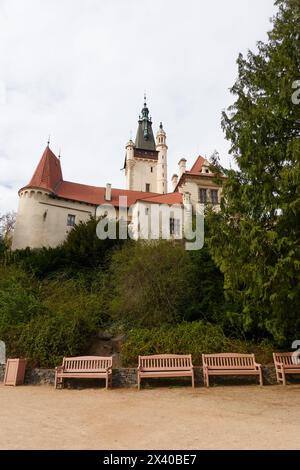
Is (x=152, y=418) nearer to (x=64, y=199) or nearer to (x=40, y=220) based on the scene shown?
(x=40, y=220)

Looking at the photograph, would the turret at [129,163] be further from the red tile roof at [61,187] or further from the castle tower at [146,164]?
the red tile roof at [61,187]

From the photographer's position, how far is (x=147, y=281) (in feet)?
47.8

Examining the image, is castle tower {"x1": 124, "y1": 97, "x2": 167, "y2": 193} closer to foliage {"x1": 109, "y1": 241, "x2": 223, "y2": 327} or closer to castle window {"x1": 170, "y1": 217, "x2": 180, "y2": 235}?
castle window {"x1": 170, "y1": 217, "x2": 180, "y2": 235}

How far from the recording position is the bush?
11516mm

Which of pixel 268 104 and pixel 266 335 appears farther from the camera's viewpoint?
pixel 266 335

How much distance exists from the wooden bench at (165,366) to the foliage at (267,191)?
218 cm

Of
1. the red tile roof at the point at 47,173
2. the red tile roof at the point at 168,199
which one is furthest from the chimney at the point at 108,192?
the red tile roof at the point at 168,199

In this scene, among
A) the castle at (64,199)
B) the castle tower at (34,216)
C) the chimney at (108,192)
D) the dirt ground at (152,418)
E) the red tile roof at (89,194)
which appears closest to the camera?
the dirt ground at (152,418)

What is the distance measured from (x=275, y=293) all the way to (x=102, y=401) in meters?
4.61

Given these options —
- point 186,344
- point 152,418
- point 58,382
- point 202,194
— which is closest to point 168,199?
point 202,194

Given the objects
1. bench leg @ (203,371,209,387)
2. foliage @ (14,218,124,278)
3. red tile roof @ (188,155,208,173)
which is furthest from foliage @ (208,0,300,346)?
red tile roof @ (188,155,208,173)

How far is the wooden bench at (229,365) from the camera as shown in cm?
1022

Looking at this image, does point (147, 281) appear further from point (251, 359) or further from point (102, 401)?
point (102, 401)
